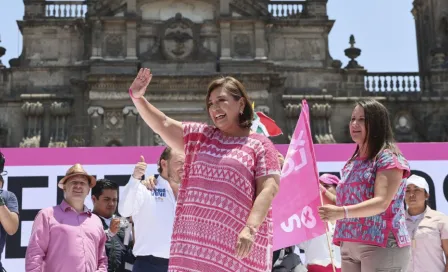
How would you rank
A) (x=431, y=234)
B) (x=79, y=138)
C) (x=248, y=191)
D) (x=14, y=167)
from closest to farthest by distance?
(x=248, y=191) → (x=431, y=234) → (x=14, y=167) → (x=79, y=138)

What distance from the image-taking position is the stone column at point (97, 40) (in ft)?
66.5

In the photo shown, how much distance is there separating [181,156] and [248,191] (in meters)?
1.75

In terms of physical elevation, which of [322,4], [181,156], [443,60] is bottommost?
[181,156]

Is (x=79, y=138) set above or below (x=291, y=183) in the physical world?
above

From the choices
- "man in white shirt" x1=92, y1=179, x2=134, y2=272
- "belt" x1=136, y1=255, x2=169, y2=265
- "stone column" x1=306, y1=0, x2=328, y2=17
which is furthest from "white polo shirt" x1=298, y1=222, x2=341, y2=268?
"stone column" x1=306, y1=0, x2=328, y2=17

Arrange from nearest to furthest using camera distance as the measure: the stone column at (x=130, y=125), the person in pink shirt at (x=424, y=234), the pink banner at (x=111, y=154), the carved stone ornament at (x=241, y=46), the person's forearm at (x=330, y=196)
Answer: the person's forearm at (x=330, y=196) → the person in pink shirt at (x=424, y=234) → the pink banner at (x=111, y=154) → the stone column at (x=130, y=125) → the carved stone ornament at (x=241, y=46)

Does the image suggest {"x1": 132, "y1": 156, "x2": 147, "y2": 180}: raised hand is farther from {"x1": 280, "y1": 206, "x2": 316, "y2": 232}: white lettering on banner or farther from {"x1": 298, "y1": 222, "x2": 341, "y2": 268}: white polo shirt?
{"x1": 298, "y1": 222, "x2": 341, "y2": 268}: white polo shirt

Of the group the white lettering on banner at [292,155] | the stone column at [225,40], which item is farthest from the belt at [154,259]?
the stone column at [225,40]

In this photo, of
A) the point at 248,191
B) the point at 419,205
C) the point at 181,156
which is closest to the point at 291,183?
the point at 181,156

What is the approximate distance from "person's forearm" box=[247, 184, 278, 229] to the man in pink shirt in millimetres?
2234

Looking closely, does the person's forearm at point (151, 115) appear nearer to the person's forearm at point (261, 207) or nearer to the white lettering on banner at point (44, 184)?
the person's forearm at point (261, 207)

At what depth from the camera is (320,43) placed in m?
21.1

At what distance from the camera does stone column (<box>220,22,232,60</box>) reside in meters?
20.4

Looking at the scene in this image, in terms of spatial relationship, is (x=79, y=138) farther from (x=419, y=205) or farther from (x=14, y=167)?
(x=419, y=205)
